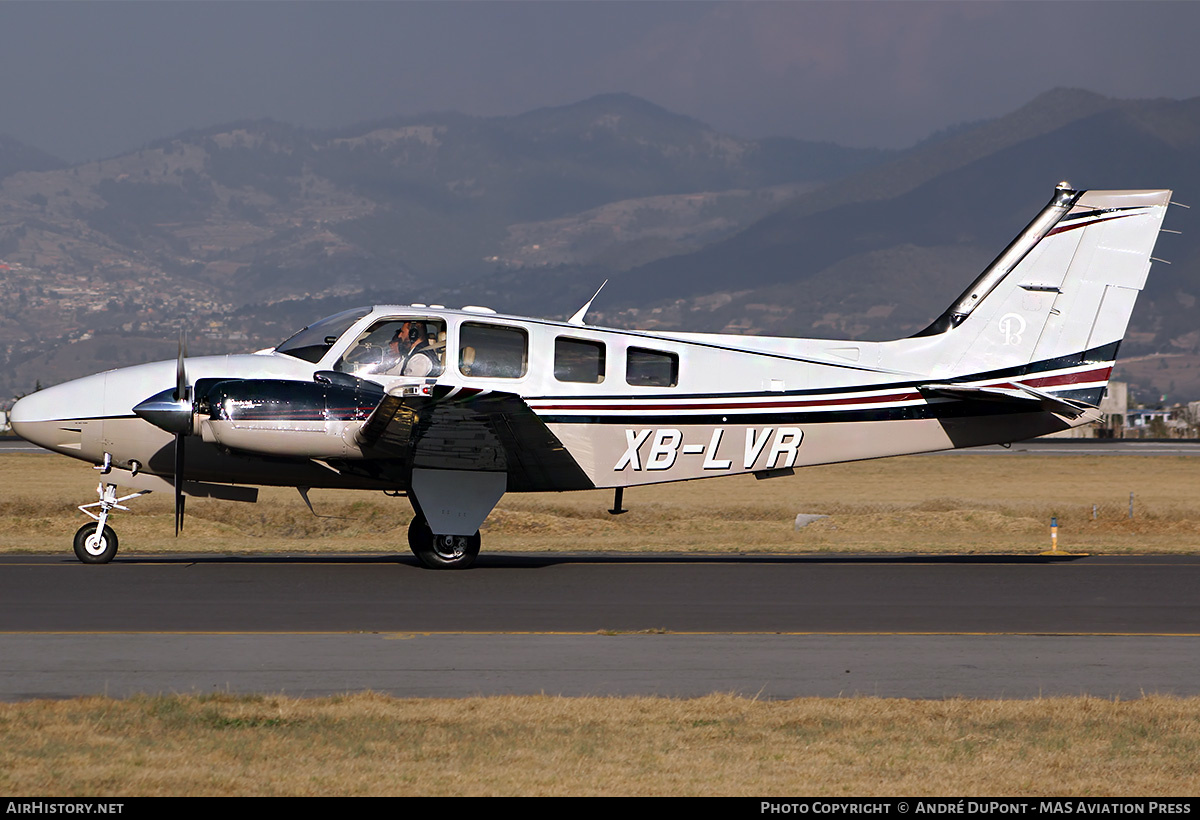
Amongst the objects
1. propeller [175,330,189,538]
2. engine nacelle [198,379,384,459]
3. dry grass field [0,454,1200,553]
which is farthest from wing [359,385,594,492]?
dry grass field [0,454,1200,553]

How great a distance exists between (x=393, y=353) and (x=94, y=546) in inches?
190

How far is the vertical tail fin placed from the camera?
1800 cm

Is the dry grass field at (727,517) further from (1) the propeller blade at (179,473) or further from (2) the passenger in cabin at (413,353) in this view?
(2) the passenger in cabin at (413,353)

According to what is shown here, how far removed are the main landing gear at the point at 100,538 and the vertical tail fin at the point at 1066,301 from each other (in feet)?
37.5

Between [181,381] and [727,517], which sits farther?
[727,517]

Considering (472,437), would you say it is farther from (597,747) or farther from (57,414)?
(597,747)

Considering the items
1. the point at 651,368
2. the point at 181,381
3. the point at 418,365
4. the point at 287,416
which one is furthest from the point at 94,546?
the point at 651,368

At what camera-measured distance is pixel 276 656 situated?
1075 cm

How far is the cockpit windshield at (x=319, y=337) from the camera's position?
16.6 m

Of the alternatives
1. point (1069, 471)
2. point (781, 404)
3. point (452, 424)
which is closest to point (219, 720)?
point (452, 424)

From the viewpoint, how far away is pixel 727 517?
107 ft

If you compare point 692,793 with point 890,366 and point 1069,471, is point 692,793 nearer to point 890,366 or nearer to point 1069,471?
point 890,366

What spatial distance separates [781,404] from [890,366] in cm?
178

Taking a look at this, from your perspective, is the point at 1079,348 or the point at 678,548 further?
the point at 678,548
